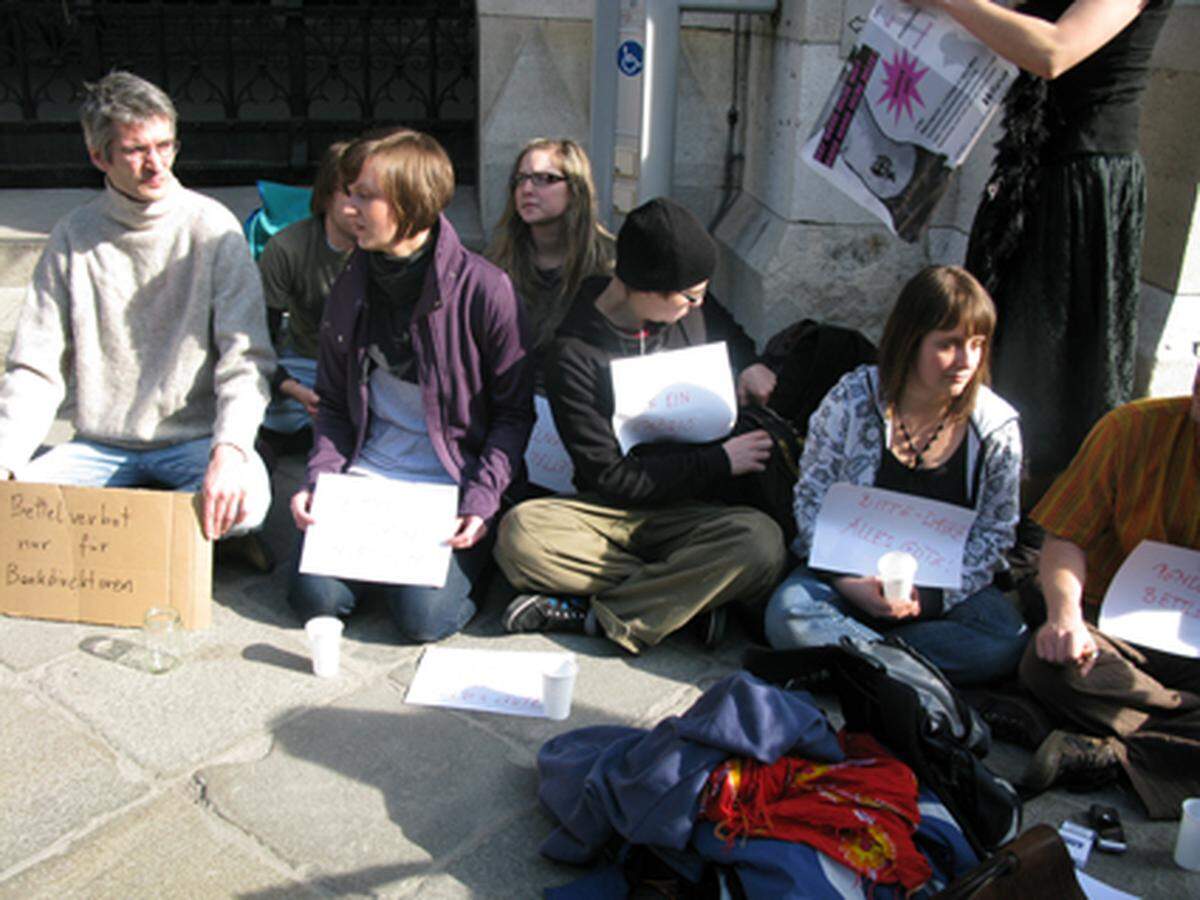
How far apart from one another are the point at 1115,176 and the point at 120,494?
2.77 m

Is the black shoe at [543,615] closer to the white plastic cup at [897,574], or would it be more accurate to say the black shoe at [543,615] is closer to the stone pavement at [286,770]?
the stone pavement at [286,770]

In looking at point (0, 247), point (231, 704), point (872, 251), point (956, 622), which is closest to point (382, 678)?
point (231, 704)

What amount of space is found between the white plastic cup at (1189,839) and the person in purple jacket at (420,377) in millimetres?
1806

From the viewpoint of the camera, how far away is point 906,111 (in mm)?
3072

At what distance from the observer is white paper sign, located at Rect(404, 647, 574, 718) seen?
294cm

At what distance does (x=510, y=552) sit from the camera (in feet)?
10.9

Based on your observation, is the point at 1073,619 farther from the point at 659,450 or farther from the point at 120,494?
the point at 120,494

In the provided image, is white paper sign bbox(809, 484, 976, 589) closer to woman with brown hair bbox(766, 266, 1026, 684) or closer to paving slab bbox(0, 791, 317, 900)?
woman with brown hair bbox(766, 266, 1026, 684)

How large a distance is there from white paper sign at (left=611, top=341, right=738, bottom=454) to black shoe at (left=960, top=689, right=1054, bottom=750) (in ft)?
3.40

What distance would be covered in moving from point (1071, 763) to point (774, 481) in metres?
1.12

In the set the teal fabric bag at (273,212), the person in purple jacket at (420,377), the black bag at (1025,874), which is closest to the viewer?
the black bag at (1025,874)

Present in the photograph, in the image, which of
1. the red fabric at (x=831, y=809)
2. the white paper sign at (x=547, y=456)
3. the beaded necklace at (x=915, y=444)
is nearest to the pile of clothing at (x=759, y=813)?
the red fabric at (x=831, y=809)

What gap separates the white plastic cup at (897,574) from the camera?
2928mm

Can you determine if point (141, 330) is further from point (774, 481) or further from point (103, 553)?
point (774, 481)
